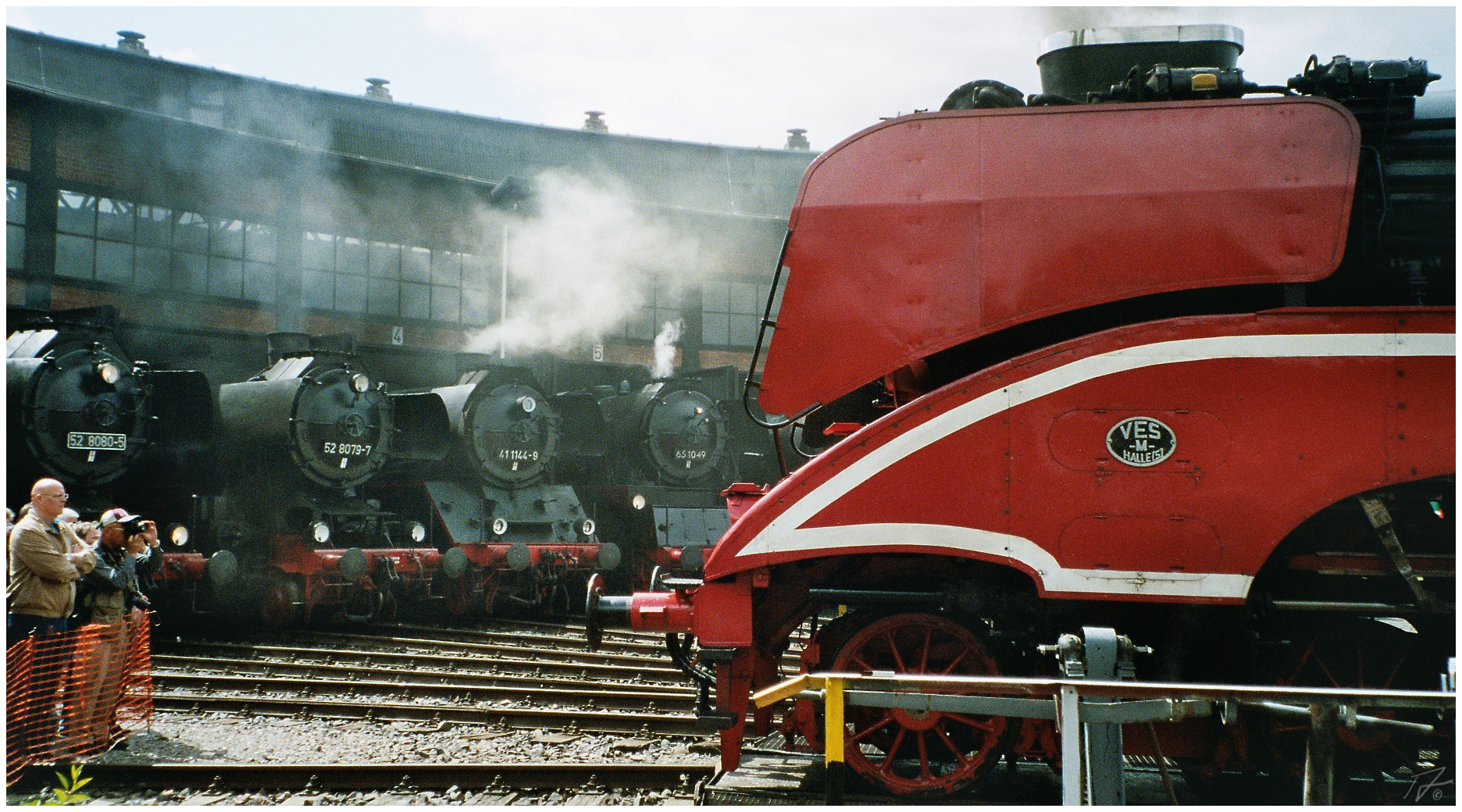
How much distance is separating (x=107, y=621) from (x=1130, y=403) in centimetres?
580

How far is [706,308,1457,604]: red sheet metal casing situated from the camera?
3703 millimetres

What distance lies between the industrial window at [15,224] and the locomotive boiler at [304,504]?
17.0ft

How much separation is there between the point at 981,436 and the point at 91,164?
15.7 m

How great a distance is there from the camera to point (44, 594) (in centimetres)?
523

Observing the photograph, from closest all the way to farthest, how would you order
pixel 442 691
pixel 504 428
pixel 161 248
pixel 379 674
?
pixel 442 691, pixel 379 674, pixel 504 428, pixel 161 248

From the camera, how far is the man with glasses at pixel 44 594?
512cm

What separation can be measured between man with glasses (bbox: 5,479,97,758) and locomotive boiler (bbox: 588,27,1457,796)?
3.39 metres

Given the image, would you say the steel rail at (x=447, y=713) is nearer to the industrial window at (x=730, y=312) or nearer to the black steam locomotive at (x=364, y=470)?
the black steam locomotive at (x=364, y=470)

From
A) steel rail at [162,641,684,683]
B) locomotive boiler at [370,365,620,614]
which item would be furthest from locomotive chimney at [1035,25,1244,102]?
locomotive boiler at [370,365,620,614]

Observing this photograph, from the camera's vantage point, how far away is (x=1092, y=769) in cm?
320

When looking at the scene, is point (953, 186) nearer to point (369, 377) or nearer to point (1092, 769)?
point (1092, 769)

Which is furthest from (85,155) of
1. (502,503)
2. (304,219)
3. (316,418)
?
(502,503)

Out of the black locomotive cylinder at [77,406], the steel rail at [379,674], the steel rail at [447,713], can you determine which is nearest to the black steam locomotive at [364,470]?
the black locomotive cylinder at [77,406]

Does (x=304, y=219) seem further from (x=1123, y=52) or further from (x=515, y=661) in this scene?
(x=1123, y=52)
